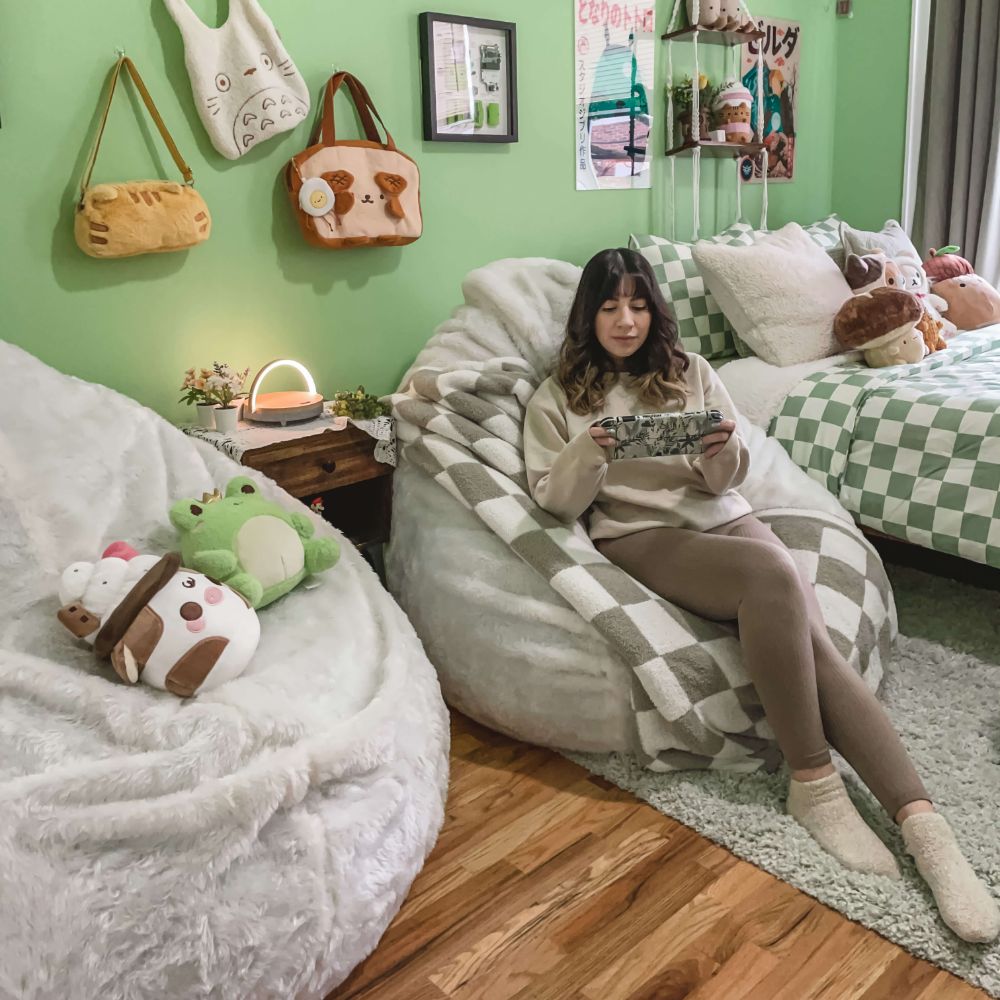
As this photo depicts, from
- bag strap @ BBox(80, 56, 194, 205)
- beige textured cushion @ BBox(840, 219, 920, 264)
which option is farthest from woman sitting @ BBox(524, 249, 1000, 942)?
beige textured cushion @ BBox(840, 219, 920, 264)

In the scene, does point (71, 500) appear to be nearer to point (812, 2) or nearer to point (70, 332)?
point (70, 332)

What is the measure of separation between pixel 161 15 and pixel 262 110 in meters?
0.27

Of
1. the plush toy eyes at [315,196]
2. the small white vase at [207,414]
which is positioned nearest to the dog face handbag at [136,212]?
the plush toy eyes at [315,196]

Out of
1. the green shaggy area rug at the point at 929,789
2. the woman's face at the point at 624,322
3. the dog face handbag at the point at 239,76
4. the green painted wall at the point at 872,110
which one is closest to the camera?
the green shaggy area rug at the point at 929,789

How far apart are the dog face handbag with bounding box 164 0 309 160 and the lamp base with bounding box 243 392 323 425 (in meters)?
0.56

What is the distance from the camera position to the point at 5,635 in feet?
4.84

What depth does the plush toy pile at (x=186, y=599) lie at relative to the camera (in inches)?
56.6

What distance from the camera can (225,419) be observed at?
213 centimetres

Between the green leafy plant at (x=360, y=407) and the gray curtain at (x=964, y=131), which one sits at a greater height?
the gray curtain at (x=964, y=131)

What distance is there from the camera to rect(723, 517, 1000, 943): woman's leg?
137 centimetres

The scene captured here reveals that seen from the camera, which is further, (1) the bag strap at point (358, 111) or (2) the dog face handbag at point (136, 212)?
(1) the bag strap at point (358, 111)

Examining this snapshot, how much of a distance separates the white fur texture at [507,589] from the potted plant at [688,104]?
1.15m

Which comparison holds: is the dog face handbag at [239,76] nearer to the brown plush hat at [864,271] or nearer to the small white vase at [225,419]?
the small white vase at [225,419]

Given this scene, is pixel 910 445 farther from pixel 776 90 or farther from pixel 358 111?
pixel 776 90
